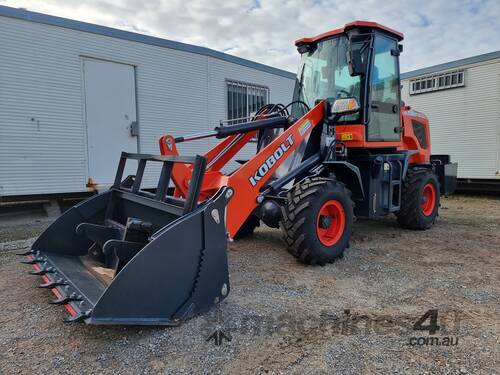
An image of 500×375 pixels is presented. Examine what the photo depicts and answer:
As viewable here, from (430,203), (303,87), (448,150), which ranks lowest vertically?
(430,203)

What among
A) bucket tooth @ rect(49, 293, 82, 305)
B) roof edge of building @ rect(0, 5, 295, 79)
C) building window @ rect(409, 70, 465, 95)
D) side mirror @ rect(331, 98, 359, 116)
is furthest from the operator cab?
building window @ rect(409, 70, 465, 95)

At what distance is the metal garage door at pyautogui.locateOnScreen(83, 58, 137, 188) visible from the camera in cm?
762

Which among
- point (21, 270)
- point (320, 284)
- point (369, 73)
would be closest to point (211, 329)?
point (320, 284)

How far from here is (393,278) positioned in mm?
3869

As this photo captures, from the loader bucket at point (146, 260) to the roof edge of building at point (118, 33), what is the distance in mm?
5023

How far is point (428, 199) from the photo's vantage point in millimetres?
6473

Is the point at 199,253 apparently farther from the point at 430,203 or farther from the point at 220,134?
the point at 430,203

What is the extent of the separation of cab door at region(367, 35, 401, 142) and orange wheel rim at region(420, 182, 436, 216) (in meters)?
1.36

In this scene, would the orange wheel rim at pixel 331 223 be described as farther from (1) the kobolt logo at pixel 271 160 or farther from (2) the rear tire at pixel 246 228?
(2) the rear tire at pixel 246 228

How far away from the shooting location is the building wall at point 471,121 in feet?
33.7

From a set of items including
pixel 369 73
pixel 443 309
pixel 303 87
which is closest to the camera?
pixel 443 309

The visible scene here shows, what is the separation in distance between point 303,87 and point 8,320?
4351mm

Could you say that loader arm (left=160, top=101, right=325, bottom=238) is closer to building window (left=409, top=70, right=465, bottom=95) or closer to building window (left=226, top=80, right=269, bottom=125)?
building window (left=226, top=80, right=269, bottom=125)

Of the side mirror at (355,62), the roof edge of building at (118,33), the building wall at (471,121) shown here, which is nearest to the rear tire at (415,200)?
the side mirror at (355,62)
